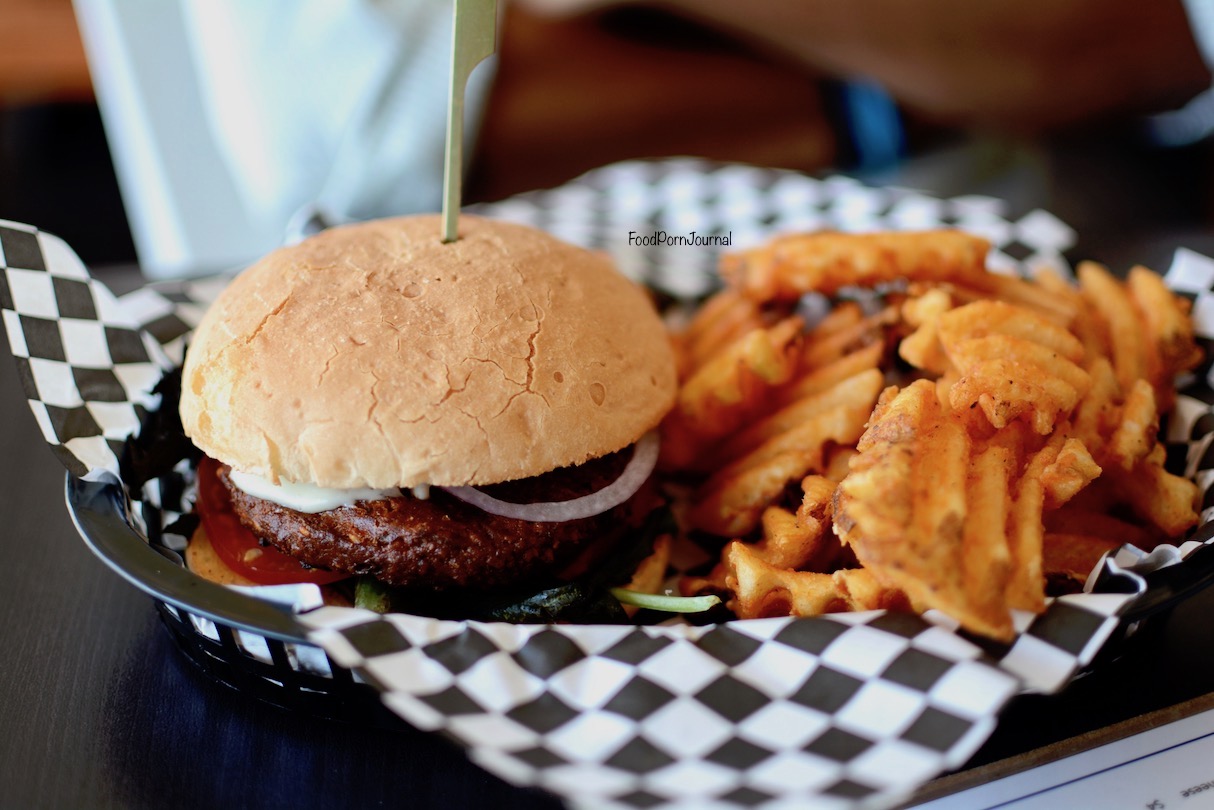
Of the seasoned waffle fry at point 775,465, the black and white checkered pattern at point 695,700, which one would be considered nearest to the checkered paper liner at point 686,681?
the black and white checkered pattern at point 695,700

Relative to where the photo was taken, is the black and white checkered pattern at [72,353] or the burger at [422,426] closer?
the burger at [422,426]

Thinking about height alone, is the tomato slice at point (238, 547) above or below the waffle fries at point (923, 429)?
below


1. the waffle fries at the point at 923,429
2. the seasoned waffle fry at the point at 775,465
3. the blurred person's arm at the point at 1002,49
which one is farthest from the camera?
the blurred person's arm at the point at 1002,49

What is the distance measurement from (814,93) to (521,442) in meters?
3.69

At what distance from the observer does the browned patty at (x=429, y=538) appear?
158 cm

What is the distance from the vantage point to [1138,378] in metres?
1.88

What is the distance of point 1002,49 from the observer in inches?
166

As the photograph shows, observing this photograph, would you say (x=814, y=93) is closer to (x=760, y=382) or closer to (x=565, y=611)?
(x=760, y=382)

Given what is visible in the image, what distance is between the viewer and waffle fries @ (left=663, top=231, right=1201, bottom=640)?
1.34 m

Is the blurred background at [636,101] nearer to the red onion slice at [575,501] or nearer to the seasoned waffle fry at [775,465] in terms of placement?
the seasoned waffle fry at [775,465]

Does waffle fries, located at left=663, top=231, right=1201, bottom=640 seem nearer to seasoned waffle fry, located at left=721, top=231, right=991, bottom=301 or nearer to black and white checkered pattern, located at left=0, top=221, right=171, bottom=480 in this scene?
seasoned waffle fry, located at left=721, top=231, right=991, bottom=301

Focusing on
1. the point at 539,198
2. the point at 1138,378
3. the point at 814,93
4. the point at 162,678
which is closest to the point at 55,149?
the point at 539,198

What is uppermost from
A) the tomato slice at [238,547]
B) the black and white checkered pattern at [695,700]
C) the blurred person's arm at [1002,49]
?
the blurred person's arm at [1002,49]

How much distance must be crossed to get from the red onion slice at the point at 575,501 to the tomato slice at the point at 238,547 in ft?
0.89
